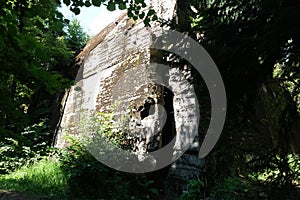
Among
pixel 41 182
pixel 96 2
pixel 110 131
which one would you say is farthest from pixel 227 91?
pixel 41 182

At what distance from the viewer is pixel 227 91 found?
3242 mm

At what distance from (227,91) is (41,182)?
183 inches

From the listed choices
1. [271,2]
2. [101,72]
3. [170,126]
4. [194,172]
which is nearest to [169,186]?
[194,172]

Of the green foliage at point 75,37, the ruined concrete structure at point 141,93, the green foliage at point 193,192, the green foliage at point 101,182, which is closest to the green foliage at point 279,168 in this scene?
the ruined concrete structure at point 141,93

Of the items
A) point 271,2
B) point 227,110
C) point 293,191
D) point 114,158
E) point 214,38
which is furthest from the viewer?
point 114,158

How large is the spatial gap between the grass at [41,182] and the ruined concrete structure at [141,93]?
1726 millimetres

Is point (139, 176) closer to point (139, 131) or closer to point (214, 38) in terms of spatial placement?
point (139, 131)

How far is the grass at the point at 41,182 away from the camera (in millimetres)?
5312

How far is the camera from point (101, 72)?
900 cm

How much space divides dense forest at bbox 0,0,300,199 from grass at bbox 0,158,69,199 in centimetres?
2

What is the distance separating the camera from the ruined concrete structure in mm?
5434

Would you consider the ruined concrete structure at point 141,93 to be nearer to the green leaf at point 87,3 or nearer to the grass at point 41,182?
the grass at point 41,182

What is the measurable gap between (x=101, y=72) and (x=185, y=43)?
5949 millimetres

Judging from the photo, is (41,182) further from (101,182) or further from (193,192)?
(193,192)
